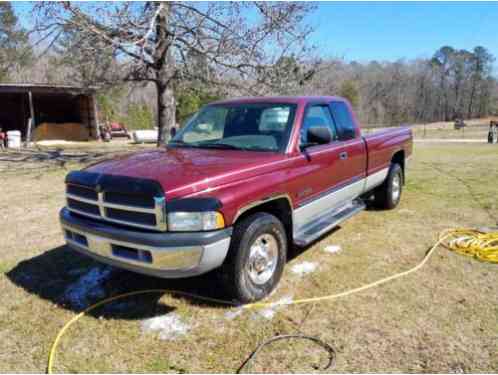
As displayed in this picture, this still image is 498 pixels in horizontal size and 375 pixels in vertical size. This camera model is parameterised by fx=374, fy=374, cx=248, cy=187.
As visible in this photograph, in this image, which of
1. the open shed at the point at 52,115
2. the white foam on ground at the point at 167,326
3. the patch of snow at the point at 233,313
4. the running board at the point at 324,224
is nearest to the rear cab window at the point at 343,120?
the running board at the point at 324,224

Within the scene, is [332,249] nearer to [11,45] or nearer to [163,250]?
[163,250]

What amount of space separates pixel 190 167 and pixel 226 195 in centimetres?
46

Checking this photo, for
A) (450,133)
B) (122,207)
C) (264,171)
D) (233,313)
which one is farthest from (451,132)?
(122,207)

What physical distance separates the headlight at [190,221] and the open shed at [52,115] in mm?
24152

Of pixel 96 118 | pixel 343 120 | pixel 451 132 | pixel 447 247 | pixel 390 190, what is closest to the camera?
pixel 447 247

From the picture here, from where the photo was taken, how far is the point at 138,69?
13.7 m

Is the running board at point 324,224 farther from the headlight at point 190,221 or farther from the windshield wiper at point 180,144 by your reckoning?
the windshield wiper at point 180,144

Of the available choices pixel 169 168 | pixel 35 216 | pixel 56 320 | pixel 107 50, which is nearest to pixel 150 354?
pixel 56 320

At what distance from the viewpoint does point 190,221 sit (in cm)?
288

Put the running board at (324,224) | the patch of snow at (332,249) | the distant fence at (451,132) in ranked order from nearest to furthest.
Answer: the running board at (324,224)
the patch of snow at (332,249)
the distant fence at (451,132)

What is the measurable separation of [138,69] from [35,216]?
8675mm

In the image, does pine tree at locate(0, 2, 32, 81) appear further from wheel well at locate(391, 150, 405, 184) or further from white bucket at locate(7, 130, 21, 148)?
wheel well at locate(391, 150, 405, 184)

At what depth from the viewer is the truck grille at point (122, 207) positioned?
287 centimetres

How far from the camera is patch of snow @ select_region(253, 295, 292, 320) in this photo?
3277mm
